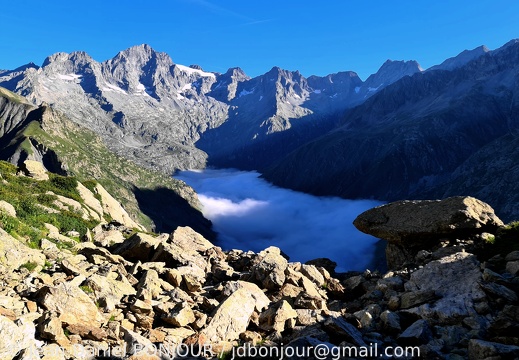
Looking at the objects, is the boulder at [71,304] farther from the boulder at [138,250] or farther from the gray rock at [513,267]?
the gray rock at [513,267]

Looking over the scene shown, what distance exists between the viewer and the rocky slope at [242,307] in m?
14.4

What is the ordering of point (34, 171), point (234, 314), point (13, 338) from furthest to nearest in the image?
point (34, 171)
point (234, 314)
point (13, 338)

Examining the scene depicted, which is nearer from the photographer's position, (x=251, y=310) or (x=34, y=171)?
(x=251, y=310)

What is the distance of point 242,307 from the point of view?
1955cm

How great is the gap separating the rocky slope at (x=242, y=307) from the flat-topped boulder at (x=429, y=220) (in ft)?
8.84

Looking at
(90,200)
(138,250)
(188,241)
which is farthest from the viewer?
(90,200)

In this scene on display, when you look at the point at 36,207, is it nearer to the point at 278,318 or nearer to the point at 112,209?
the point at 112,209

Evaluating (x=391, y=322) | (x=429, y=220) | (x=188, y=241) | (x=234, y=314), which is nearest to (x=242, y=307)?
(x=234, y=314)

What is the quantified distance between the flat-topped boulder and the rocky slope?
2694 mm

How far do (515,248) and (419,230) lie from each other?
1186 cm

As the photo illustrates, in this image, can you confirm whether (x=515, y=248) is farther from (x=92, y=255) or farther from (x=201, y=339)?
(x=92, y=255)

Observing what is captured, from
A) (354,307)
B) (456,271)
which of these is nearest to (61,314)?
(354,307)

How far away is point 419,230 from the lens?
35156 millimetres

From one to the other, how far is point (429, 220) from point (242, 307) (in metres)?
23.5
